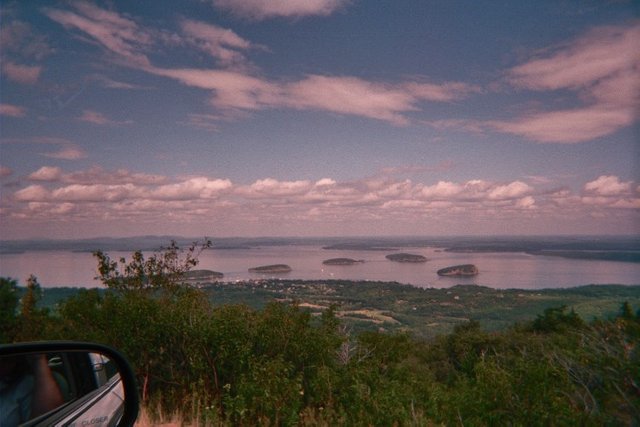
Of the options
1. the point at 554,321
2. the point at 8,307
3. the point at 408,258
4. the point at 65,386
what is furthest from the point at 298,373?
the point at 408,258

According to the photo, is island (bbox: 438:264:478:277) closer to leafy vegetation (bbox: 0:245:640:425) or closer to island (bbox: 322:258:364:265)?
island (bbox: 322:258:364:265)

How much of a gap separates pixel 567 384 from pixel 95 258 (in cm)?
1022

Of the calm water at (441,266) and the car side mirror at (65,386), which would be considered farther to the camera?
the calm water at (441,266)

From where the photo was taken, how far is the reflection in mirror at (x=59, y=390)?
148cm

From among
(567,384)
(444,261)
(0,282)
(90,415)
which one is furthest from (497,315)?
(444,261)

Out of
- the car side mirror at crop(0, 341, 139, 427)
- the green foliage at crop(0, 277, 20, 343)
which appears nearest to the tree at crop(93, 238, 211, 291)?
the car side mirror at crop(0, 341, 139, 427)

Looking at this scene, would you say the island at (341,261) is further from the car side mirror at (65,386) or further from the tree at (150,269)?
the car side mirror at (65,386)

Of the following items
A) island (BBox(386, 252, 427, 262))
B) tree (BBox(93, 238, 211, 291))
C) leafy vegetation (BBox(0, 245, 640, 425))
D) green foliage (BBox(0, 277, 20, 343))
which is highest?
tree (BBox(93, 238, 211, 291))

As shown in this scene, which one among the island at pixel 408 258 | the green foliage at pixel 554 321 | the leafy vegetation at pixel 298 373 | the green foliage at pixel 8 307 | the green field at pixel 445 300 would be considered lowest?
the green field at pixel 445 300

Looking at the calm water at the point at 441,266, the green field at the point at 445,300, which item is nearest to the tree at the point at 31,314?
the green field at the point at 445,300

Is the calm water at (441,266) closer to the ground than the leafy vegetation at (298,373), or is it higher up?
closer to the ground

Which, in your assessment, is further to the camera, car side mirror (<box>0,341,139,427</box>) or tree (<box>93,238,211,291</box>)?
tree (<box>93,238,211,291</box>)

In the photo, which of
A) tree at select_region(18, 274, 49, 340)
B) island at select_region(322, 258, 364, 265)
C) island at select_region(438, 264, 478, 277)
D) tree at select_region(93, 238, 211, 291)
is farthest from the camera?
island at select_region(322, 258, 364, 265)

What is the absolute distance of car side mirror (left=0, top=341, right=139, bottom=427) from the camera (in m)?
1.50
